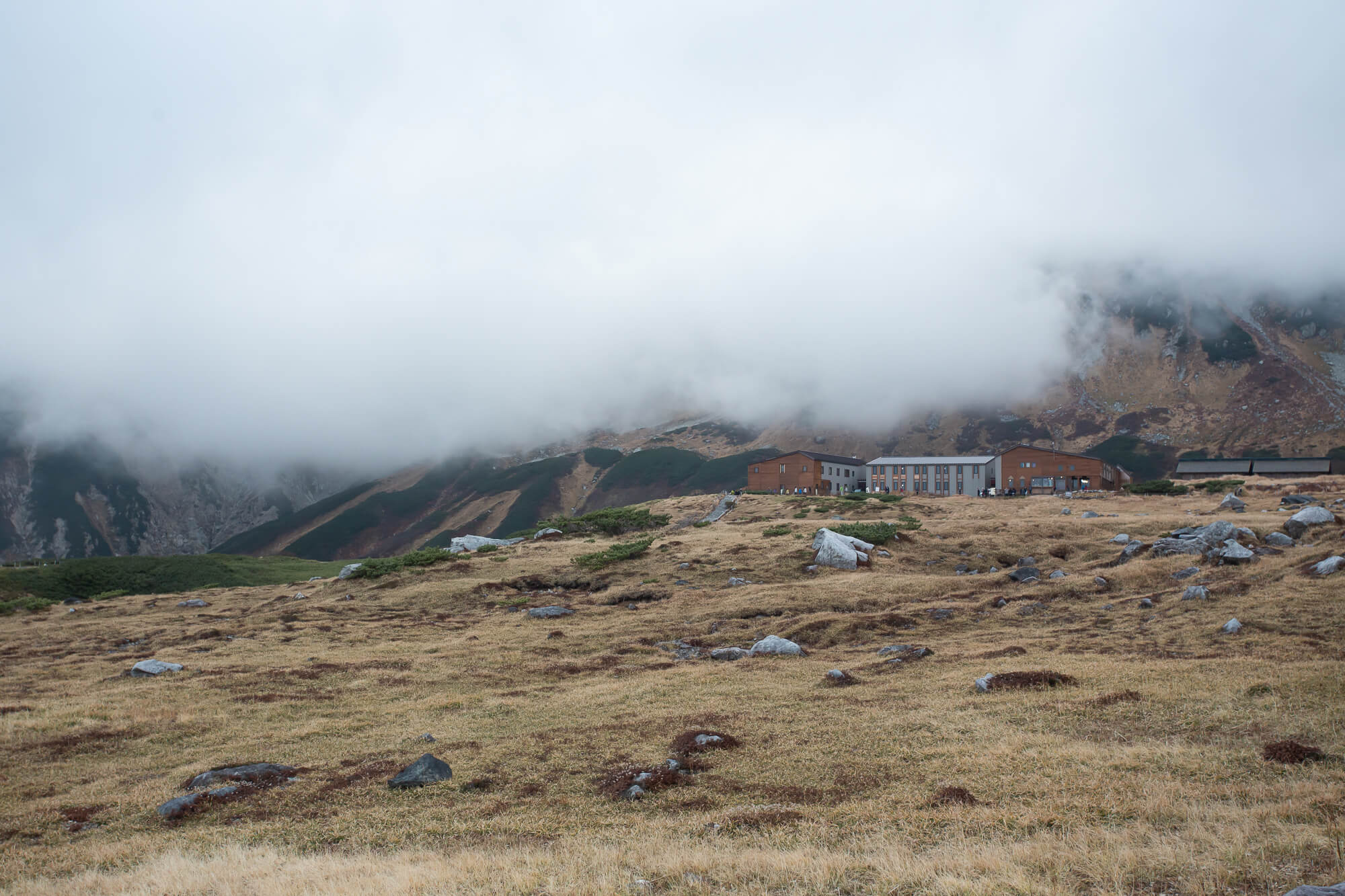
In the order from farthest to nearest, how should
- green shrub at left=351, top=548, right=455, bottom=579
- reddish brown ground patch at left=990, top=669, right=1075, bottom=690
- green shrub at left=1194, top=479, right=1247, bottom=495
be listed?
green shrub at left=1194, top=479, right=1247, bottom=495 → green shrub at left=351, top=548, right=455, bottom=579 → reddish brown ground patch at left=990, top=669, right=1075, bottom=690

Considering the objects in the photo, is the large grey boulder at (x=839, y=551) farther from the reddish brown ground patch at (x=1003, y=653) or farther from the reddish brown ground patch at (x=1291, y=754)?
the reddish brown ground patch at (x=1291, y=754)

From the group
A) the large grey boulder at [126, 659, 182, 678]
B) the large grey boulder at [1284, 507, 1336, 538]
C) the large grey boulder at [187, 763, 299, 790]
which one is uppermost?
the large grey boulder at [1284, 507, 1336, 538]

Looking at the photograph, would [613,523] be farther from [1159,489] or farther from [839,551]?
[1159,489]

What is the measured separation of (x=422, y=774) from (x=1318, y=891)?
1513cm

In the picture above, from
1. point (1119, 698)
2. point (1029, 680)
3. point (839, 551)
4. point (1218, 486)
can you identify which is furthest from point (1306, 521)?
point (1218, 486)

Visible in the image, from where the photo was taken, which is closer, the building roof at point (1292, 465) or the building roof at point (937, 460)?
the building roof at point (1292, 465)

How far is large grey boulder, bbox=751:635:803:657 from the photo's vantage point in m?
29.0

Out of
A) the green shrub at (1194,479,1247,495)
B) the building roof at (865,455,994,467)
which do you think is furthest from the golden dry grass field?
the building roof at (865,455,994,467)

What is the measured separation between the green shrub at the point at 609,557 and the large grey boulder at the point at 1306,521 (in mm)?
40683

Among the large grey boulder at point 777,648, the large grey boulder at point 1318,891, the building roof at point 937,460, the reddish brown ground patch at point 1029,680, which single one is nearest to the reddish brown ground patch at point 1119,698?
the reddish brown ground patch at point 1029,680

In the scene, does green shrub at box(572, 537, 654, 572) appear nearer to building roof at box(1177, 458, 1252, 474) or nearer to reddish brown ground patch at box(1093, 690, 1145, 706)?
reddish brown ground patch at box(1093, 690, 1145, 706)

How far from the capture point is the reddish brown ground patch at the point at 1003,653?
2495 centimetres

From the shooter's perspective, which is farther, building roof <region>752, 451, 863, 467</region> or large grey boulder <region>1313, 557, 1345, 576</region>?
building roof <region>752, 451, 863, 467</region>

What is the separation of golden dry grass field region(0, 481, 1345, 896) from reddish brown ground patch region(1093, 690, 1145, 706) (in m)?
0.08
